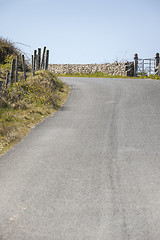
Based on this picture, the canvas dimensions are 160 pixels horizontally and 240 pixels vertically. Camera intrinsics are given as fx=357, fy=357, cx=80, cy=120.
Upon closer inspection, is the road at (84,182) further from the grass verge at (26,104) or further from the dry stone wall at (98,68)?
the dry stone wall at (98,68)

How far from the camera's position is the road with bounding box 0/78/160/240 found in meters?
4.82

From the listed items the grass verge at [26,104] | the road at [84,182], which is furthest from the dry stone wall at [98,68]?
the road at [84,182]

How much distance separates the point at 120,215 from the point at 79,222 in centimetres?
63

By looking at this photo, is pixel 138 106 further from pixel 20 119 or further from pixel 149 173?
pixel 149 173

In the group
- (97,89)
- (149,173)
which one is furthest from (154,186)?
(97,89)

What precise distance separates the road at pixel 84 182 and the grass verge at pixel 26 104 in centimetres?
56

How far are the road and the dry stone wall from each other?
74.9ft

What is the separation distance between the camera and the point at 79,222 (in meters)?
4.98

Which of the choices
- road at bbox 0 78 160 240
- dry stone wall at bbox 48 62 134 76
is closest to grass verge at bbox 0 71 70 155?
road at bbox 0 78 160 240

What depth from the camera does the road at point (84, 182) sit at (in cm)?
482

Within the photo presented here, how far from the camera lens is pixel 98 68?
4012 centimetres

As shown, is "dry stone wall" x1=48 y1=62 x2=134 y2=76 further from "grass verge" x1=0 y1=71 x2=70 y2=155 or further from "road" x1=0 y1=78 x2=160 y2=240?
"road" x1=0 y1=78 x2=160 y2=240

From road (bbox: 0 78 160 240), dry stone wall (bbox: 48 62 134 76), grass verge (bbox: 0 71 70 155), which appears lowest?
road (bbox: 0 78 160 240)

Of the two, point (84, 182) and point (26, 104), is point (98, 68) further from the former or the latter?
point (84, 182)
